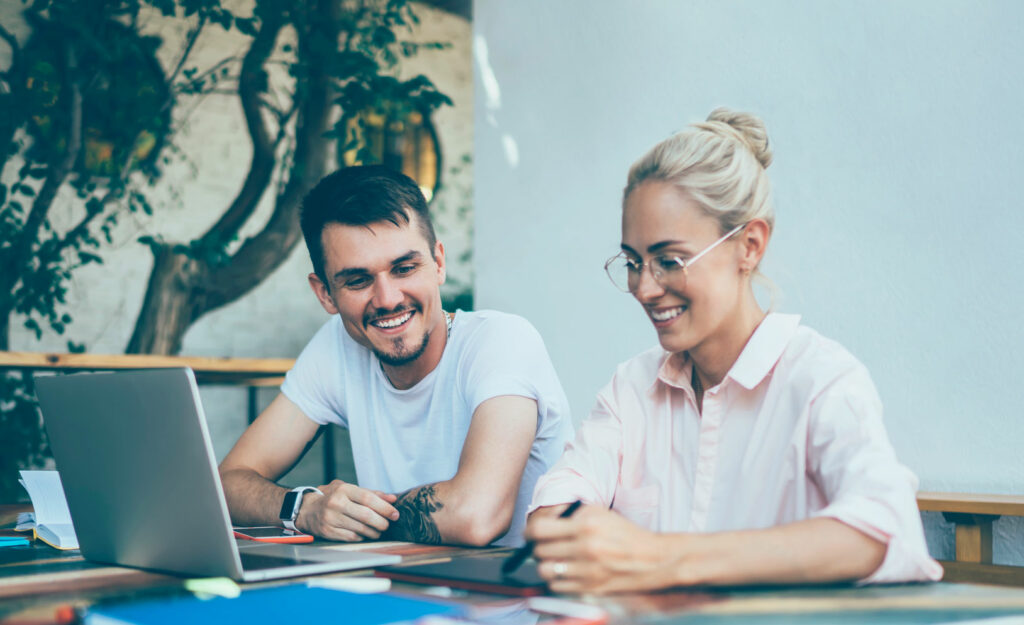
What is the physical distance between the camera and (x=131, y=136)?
4.23 meters

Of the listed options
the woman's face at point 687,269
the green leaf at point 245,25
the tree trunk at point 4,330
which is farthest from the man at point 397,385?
the tree trunk at point 4,330

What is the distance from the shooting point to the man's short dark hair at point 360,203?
195 cm

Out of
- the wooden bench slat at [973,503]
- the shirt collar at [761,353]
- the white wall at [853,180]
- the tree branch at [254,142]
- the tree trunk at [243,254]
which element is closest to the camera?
the shirt collar at [761,353]

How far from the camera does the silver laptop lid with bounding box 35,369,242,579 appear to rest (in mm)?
1084

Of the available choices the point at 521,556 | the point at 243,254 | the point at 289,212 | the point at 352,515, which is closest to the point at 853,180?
the point at 352,515

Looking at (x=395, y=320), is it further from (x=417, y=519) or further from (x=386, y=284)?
(x=417, y=519)

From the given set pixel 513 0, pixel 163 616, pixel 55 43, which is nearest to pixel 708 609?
pixel 163 616

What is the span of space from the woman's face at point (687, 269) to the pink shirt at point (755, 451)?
75 millimetres

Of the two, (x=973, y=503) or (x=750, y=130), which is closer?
(x=750, y=130)

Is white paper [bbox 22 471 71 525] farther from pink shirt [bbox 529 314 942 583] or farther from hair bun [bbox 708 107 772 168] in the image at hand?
hair bun [bbox 708 107 772 168]

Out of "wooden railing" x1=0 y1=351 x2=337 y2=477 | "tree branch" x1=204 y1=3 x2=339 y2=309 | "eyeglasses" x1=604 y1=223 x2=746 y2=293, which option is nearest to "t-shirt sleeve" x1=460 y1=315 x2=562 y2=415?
"eyeglasses" x1=604 y1=223 x2=746 y2=293

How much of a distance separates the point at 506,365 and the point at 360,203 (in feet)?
1.53

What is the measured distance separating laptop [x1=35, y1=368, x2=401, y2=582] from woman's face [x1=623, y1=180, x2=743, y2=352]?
535 mm

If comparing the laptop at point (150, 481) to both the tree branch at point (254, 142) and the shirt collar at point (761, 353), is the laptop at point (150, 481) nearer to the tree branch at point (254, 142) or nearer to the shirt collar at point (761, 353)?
the shirt collar at point (761, 353)
